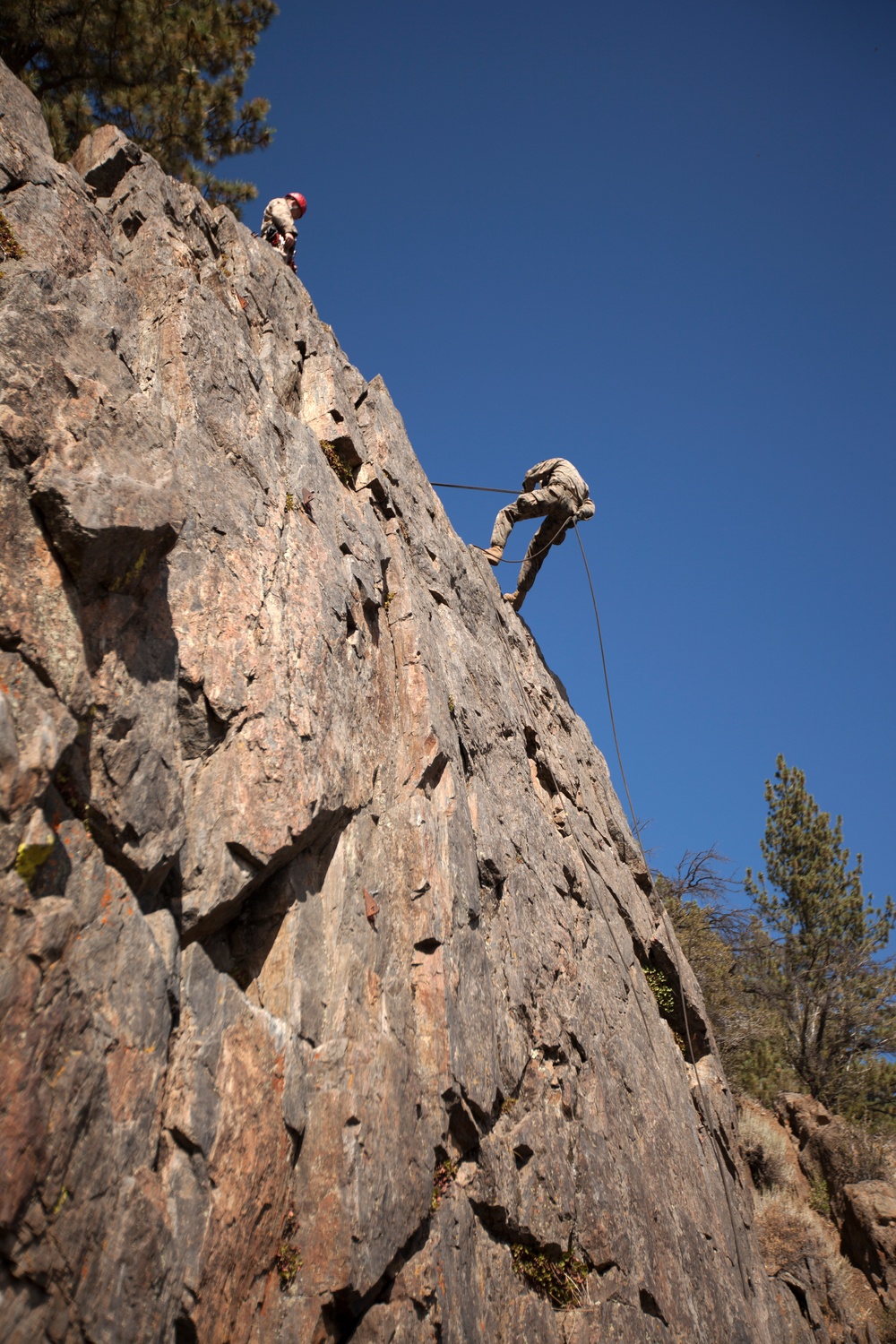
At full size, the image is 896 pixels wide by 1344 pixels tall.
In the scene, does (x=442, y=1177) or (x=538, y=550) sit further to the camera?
(x=538, y=550)

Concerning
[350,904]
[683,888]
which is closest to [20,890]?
[350,904]

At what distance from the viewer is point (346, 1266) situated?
5.00 meters

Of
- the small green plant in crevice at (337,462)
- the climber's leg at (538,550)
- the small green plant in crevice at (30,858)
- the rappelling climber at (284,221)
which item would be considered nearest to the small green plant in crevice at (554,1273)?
the small green plant in crevice at (30,858)

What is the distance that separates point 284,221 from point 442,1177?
11.7 metres

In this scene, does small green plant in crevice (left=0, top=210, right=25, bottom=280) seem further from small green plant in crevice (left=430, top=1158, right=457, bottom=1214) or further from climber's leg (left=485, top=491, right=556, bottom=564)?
climber's leg (left=485, top=491, right=556, bottom=564)

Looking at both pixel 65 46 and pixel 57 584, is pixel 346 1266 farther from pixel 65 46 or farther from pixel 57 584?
pixel 65 46

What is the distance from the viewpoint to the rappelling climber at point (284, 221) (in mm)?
11898

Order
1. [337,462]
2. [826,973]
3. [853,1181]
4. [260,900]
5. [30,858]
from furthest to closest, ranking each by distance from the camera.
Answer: [826,973] → [853,1181] → [337,462] → [260,900] → [30,858]

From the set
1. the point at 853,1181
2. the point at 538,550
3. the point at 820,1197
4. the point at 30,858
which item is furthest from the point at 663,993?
the point at 30,858

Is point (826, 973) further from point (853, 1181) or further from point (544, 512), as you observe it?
point (544, 512)

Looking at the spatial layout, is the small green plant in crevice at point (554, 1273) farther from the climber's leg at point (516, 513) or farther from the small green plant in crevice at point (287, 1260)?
the climber's leg at point (516, 513)

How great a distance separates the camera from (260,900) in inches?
227

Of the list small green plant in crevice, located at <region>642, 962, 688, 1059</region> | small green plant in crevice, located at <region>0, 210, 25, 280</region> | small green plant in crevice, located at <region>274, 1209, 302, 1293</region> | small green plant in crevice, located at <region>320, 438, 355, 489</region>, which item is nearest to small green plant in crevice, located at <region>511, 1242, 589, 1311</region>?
small green plant in crevice, located at <region>274, 1209, 302, 1293</region>

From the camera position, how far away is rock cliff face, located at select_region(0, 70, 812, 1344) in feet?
13.6
